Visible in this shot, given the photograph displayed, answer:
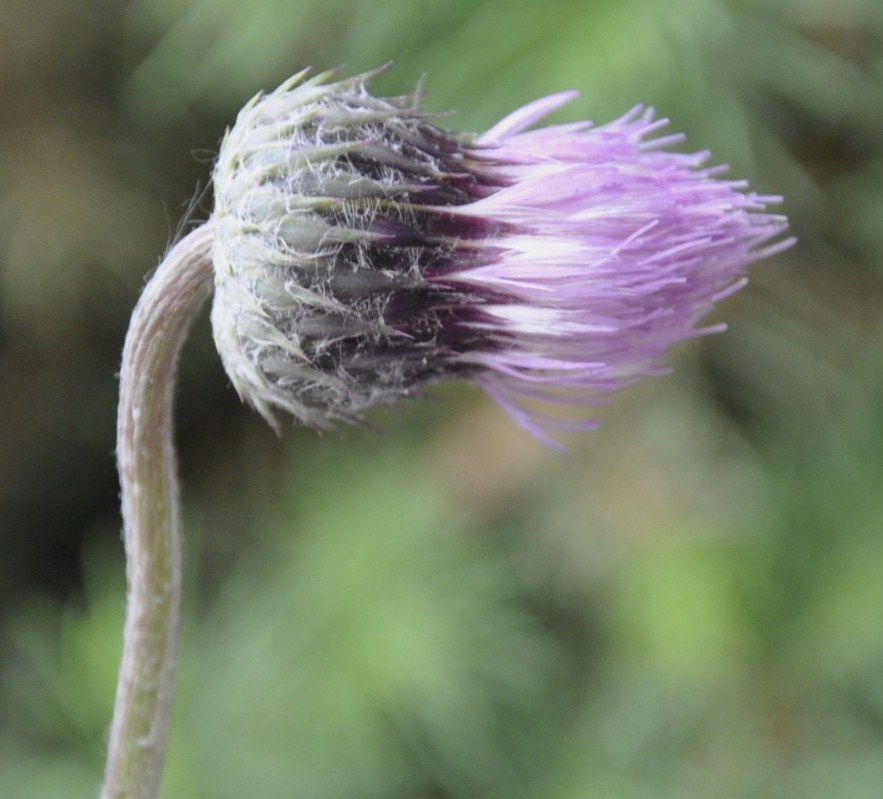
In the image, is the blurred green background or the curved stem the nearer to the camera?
the curved stem

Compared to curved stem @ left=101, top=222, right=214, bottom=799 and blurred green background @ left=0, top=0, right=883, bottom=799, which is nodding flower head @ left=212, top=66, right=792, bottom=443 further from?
blurred green background @ left=0, top=0, right=883, bottom=799

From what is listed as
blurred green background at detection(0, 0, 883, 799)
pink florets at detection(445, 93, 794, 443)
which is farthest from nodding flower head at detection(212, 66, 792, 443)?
blurred green background at detection(0, 0, 883, 799)

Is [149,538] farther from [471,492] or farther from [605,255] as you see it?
[471,492]

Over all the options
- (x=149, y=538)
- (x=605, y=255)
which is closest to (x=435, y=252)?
(x=605, y=255)

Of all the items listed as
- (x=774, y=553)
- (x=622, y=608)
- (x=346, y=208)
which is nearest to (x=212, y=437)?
(x=622, y=608)

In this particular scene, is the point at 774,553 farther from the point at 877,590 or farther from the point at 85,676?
the point at 85,676

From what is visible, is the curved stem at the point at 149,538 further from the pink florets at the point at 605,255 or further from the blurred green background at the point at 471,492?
the blurred green background at the point at 471,492
